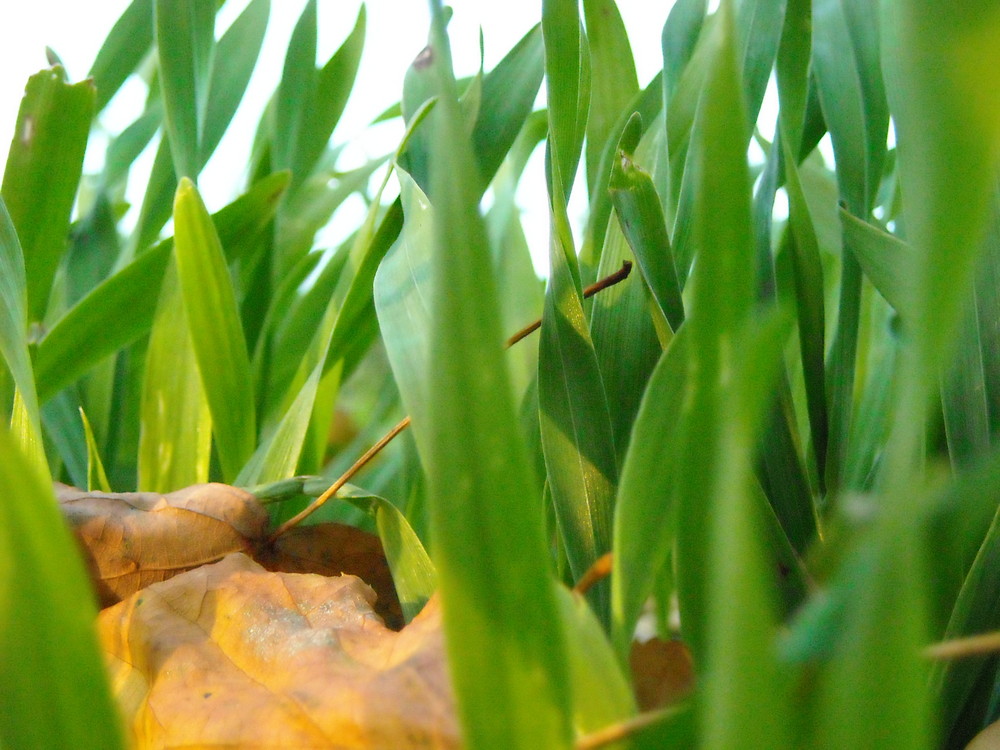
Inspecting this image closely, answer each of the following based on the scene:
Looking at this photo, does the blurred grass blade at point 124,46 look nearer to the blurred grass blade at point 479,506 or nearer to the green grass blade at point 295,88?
the green grass blade at point 295,88

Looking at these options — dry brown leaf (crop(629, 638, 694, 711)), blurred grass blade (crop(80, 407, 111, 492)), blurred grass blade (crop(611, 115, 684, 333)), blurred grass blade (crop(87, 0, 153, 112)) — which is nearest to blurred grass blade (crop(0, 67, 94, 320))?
blurred grass blade (crop(80, 407, 111, 492))

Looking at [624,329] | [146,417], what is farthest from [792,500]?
[146,417]

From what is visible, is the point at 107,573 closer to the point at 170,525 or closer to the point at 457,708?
the point at 170,525

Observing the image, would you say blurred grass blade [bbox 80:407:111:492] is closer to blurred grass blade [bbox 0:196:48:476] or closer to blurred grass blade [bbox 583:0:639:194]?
blurred grass blade [bbox 0:196:48:476]

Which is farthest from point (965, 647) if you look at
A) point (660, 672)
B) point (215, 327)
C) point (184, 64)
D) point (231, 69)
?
point (231, 69)

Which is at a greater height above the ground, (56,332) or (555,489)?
(56,332)
